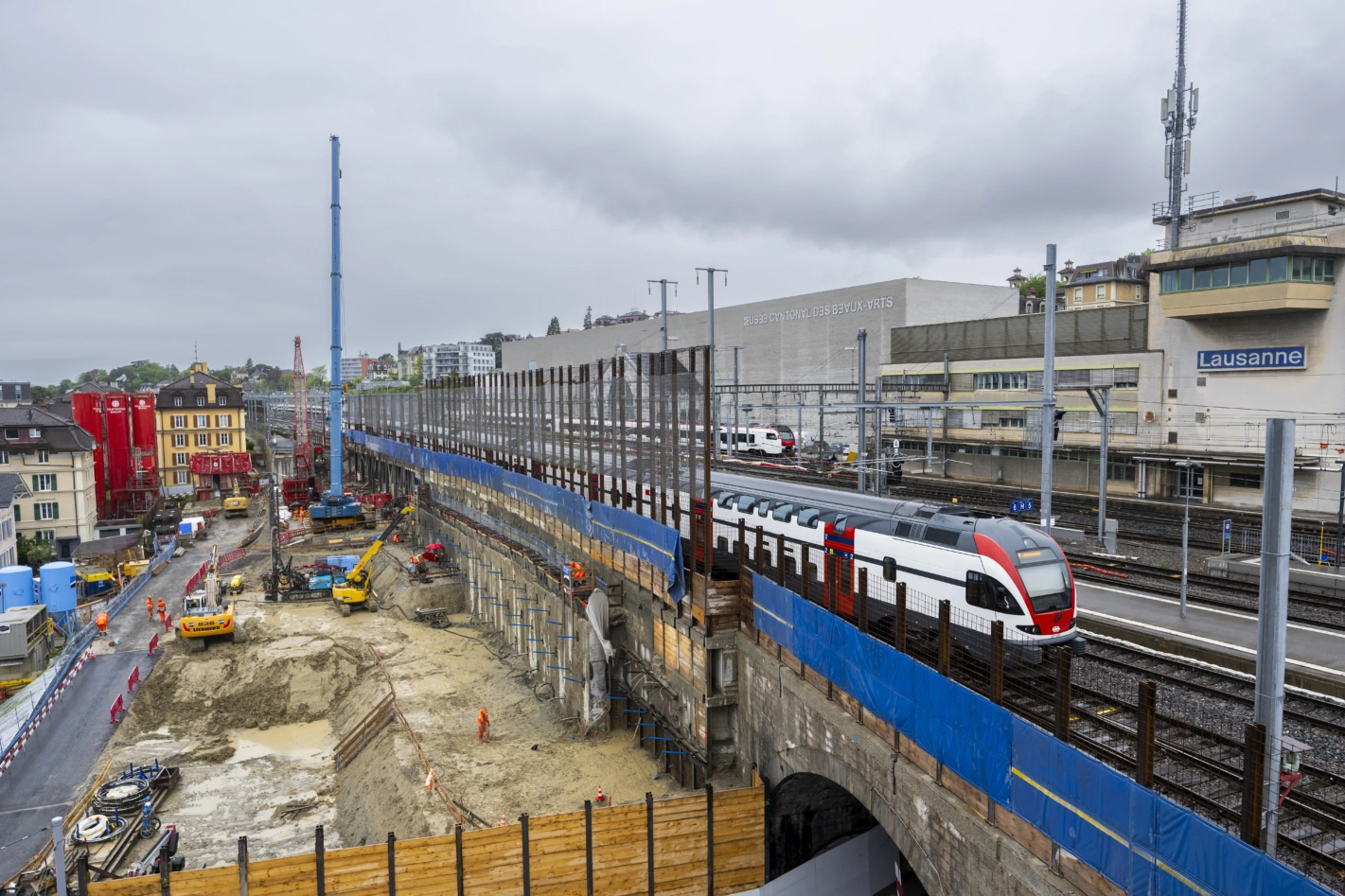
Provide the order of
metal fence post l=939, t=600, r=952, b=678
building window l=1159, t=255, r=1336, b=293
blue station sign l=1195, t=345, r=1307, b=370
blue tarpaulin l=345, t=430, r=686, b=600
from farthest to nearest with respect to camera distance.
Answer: blue station sign l=1195, t=345, r=1307, b=370 < building window l=1159, t=255, r=1336, b=293 < blue tarpaulin l=345, t=430, r=686, b=600 < metal fence post l=939, t=600, r=952, b=678

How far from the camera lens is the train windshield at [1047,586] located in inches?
663

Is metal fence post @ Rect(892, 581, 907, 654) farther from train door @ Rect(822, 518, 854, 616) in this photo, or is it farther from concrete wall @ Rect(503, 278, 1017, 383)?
concrete wall @ Rect(503, 278, 1017, 383)

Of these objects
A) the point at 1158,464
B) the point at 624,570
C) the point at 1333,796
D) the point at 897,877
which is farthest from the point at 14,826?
the point at 1158,464

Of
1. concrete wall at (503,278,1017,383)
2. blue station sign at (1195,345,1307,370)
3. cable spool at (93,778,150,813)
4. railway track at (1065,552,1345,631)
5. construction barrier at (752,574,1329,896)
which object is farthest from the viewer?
concrete wall at (503,278,1017,383)

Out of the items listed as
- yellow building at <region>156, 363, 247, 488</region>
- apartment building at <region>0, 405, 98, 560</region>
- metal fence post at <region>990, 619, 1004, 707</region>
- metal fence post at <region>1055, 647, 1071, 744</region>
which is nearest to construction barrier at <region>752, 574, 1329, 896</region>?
metal fence post at <region>1055, 647, 1071, 744</region>

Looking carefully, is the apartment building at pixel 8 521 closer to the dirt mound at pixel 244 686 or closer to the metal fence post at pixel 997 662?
the dirt mound at pixel 244 686

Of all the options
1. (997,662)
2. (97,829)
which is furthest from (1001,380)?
(97,829)

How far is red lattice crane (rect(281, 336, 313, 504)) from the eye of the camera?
74938 millimetres

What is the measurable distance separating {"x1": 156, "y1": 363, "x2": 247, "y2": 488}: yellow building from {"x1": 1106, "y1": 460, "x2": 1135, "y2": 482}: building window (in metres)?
81.0

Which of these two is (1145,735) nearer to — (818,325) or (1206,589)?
(1206,589)

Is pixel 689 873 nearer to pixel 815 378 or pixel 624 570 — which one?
pixel 624 570

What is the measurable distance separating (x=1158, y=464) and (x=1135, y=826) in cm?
4329

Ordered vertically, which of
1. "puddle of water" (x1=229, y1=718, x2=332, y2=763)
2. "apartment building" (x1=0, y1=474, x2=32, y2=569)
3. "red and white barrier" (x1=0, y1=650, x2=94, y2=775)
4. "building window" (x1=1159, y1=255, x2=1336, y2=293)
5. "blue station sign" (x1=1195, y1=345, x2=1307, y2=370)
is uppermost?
"building window" (x1=1159, y1=255, x2=1336, y2=293)

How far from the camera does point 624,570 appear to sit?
86.4ft
